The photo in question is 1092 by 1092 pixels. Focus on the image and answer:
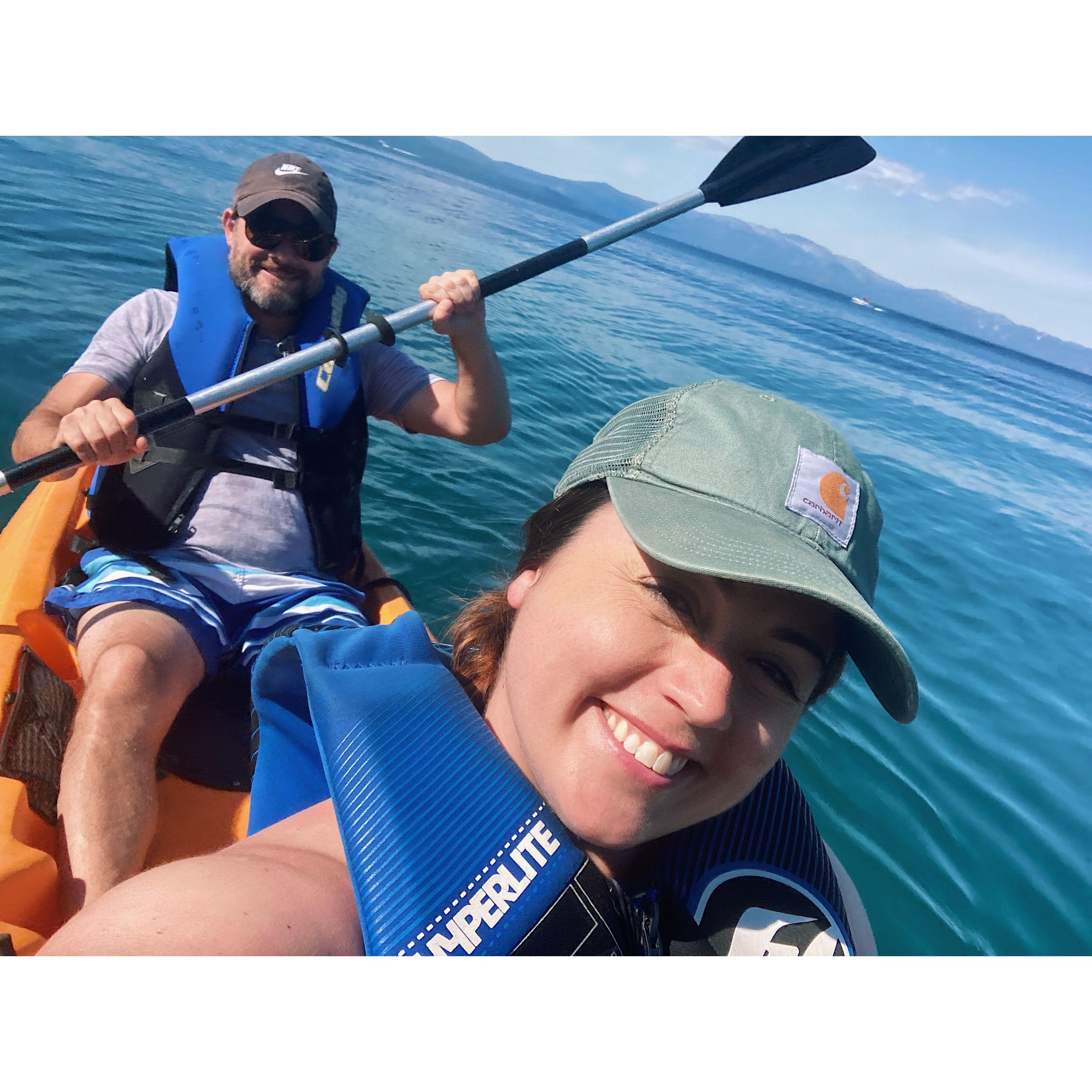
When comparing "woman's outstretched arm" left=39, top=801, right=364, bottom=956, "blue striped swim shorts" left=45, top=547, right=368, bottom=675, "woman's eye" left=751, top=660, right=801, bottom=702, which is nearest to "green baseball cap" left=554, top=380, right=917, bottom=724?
"woman's eye" left=751, top=660, right=801, bottom=702

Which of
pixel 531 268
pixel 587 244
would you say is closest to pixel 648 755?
pixel 531 268

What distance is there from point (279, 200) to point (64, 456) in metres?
1.27

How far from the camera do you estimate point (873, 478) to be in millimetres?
8477

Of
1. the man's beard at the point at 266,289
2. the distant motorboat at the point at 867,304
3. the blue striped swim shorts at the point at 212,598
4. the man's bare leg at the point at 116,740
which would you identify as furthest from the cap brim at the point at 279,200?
the distant motorboat at the point at 867,304

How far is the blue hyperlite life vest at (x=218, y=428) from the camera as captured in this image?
261cm

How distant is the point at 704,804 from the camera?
3.82 ft

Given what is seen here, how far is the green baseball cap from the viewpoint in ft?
3.63

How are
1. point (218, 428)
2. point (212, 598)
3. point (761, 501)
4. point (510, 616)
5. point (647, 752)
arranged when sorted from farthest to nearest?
point (218, 428), point (212, 598), point (510, 616), point (761, 501), point (647, 752)

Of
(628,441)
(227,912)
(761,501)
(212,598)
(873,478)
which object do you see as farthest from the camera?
(873,478)

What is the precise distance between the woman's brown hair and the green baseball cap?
5 cm

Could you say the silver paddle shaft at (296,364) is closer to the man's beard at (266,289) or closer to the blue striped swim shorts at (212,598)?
the man's beard at (266,289)

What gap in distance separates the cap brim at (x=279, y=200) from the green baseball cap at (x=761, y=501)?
201 centimetres

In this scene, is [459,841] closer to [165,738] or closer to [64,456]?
[165,738]
